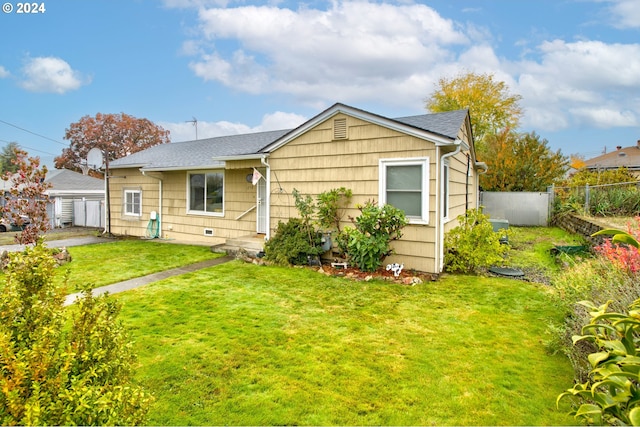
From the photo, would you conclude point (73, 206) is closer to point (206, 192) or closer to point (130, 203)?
point (130, 203)

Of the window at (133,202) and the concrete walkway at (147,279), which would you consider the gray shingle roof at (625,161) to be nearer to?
the concrete walkway at (147,279)

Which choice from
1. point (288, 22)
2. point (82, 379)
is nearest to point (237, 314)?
point (82, 379)

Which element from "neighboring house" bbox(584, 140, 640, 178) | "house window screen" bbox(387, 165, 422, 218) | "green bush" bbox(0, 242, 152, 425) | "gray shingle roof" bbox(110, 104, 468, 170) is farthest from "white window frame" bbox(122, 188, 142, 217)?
"neighboring house" bbox(584, 140, 640, 178)

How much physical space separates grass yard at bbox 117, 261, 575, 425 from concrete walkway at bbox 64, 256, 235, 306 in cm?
53

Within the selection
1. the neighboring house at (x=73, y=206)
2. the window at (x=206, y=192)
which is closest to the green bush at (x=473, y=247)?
the window at (x=206, y=192)

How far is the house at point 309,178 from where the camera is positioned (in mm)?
6676

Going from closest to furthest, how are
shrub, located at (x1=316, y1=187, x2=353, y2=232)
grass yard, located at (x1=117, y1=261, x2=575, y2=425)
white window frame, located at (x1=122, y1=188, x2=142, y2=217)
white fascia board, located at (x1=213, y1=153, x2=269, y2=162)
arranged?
grass yard, located at (x1=117, y1=261, x2=575, y2=425)
shrub, located at (x1=316, y1=187, x2=353, y2=232)
white fascia board, located at (x1=213, y1=153, x2=269, y2=162)
white window frame, located at (x1=122, y1=188, x2=142, y2=217)

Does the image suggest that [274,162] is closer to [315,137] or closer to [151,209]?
[315,137]

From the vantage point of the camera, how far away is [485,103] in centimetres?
2964

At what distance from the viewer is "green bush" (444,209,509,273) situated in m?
6.65

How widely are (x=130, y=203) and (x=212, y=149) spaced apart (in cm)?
414

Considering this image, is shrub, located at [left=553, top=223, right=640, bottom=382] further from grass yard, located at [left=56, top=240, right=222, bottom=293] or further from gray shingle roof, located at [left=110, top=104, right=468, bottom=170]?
grass yard, located at [left=56, top=240, right=222, bottom=293]

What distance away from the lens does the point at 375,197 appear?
713 centimetres

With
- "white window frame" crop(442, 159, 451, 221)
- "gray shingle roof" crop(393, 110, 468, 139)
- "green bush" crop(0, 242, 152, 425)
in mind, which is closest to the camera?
"green bush" crop(0, 242, 152, 425)
